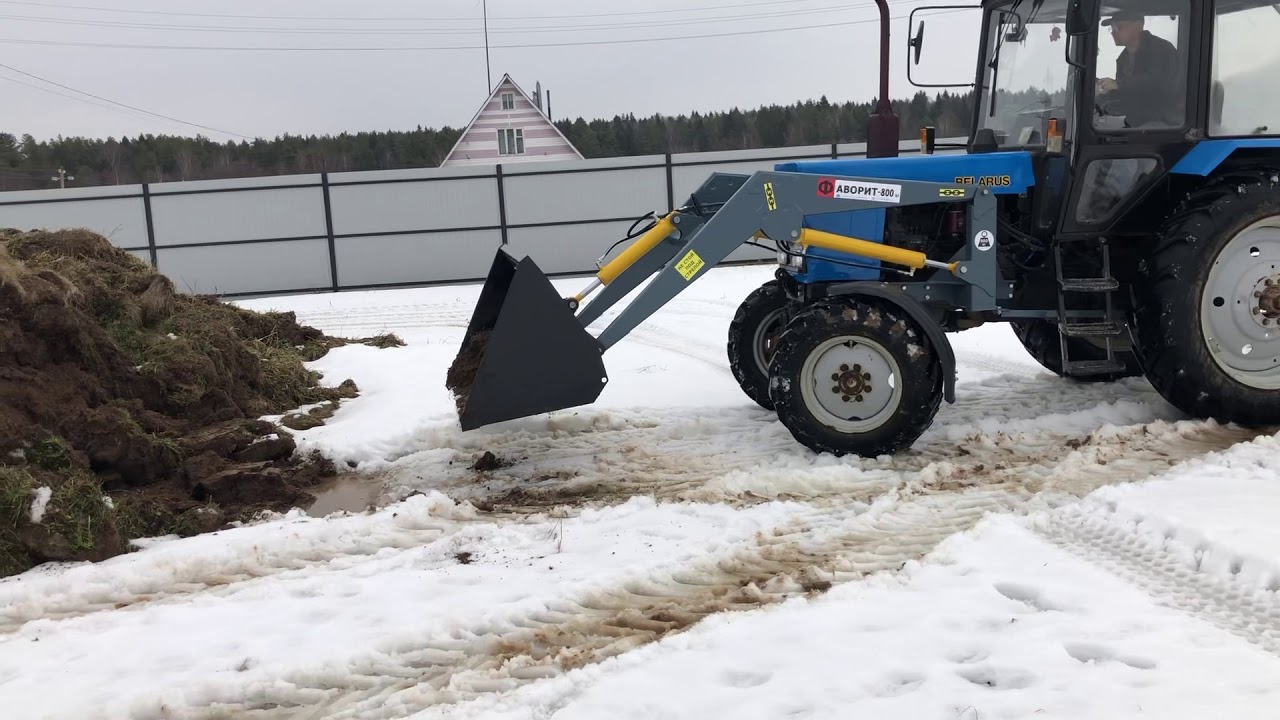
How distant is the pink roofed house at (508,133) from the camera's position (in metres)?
38.0

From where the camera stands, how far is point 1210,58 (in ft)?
18.0

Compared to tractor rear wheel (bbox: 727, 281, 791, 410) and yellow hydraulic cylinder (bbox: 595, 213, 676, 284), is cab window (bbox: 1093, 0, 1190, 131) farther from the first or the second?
yellow hydraulic cylinder (bbox: 595, 213, 676, 284)

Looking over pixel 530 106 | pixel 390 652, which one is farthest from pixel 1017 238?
pixel 530 106

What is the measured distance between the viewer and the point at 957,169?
577cm

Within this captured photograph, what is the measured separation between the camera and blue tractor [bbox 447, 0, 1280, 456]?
524 cm

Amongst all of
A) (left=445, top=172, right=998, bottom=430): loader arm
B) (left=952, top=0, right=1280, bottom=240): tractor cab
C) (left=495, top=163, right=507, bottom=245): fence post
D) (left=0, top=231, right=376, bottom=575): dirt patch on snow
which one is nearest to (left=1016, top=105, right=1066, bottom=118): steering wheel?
(left=952, top=0, right=1280, bottom=240): tractor cab

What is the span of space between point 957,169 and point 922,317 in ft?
3.64

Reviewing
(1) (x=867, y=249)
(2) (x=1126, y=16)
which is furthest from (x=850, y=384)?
(2) (x=1126, y=16)

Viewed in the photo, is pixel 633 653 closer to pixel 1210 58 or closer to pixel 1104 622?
pixel 1104 622

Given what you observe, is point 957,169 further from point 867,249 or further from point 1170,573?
point 1170,573

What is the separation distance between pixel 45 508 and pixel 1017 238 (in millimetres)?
5487

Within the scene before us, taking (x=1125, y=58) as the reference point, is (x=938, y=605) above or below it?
below

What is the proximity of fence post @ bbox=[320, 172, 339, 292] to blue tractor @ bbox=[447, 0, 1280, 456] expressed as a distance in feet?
41.1

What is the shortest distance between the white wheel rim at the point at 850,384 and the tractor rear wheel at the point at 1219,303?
161cm
